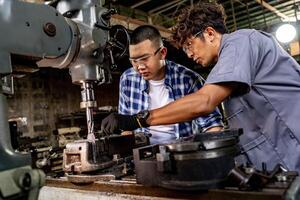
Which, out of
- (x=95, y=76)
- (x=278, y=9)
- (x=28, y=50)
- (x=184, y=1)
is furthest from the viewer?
(x=278, y=9)

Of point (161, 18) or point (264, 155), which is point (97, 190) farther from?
point (161, 18)

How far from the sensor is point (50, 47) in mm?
1134

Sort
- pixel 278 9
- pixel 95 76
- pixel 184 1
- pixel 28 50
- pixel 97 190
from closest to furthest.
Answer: pixel 28 50 < pixel 97 190 < pixel 95 76 < pixel 184 1 < pixel 278 9

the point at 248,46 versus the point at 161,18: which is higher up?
the point at 161,18

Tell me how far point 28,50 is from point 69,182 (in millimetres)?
615

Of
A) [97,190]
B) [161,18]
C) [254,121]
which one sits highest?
[161,18]

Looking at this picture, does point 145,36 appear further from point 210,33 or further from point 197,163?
point 197,163

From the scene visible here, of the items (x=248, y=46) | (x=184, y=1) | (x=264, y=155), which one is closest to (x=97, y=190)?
(x=264, y=155)

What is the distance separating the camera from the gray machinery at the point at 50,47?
79 centimetres

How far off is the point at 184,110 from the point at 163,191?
16.1 inches

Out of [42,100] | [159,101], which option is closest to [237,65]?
[159,101]

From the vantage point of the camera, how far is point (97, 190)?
1.20 m

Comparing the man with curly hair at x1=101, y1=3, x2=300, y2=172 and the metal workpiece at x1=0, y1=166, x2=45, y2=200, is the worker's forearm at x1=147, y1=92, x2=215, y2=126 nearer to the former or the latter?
the man with curly hair at x1=101, y1=3, x2=300, y2=172

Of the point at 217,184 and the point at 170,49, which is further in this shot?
the point at 170,49
